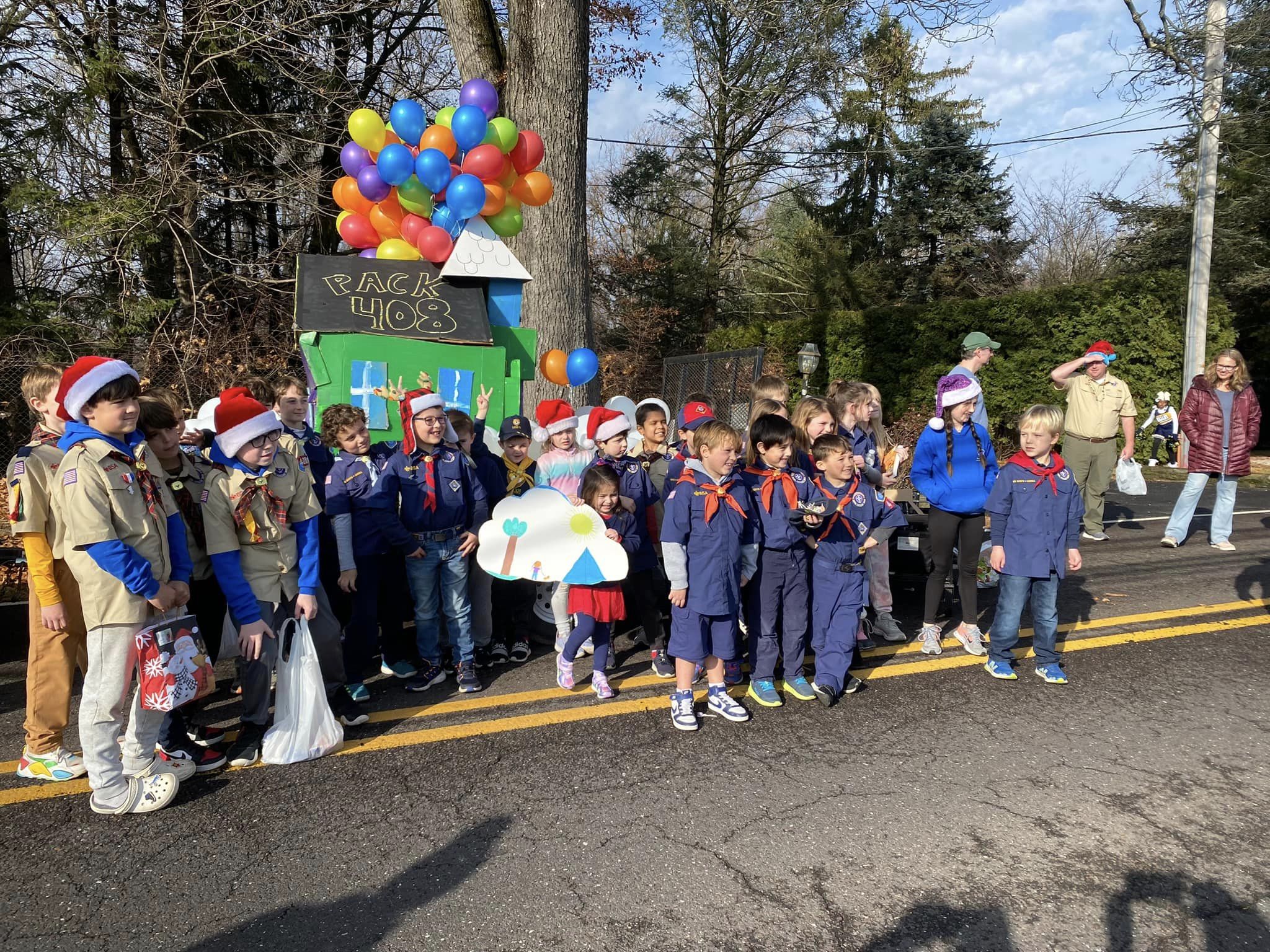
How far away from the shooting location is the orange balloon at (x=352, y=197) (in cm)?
721

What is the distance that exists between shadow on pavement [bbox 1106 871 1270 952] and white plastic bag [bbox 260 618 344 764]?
311cm

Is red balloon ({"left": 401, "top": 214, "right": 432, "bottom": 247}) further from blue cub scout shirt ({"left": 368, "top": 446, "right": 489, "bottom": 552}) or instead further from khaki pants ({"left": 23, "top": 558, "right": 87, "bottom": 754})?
khaki pants ({"left": 23, "top": 558, "right": 87, "bottom": 754})

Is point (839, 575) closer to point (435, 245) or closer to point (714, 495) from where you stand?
point (714, 495)

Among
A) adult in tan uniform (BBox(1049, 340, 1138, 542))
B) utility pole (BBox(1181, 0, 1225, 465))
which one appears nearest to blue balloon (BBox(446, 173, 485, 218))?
adult in tan uniform (BBox(1049, 340, 1138, 542))

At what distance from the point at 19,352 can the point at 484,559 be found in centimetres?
887

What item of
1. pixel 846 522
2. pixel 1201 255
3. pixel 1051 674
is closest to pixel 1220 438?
pixel 1051 674

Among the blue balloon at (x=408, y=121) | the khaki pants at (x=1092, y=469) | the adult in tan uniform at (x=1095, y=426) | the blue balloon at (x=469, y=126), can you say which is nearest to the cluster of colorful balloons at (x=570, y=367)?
the blue balloon at (x=469, y=126)

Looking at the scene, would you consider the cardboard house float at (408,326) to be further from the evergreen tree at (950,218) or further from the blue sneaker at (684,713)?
the evergreen tree at (950,218)

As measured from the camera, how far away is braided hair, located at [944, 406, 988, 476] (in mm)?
5109

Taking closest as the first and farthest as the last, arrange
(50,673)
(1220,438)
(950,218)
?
(50,673), (1220,438), (950,218)

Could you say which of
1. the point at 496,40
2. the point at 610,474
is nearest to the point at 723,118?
the point at 496,40

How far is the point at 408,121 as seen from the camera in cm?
675

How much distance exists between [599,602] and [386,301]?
3265mm

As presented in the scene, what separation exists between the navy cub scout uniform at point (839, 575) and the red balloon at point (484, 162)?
3949 millimetres
